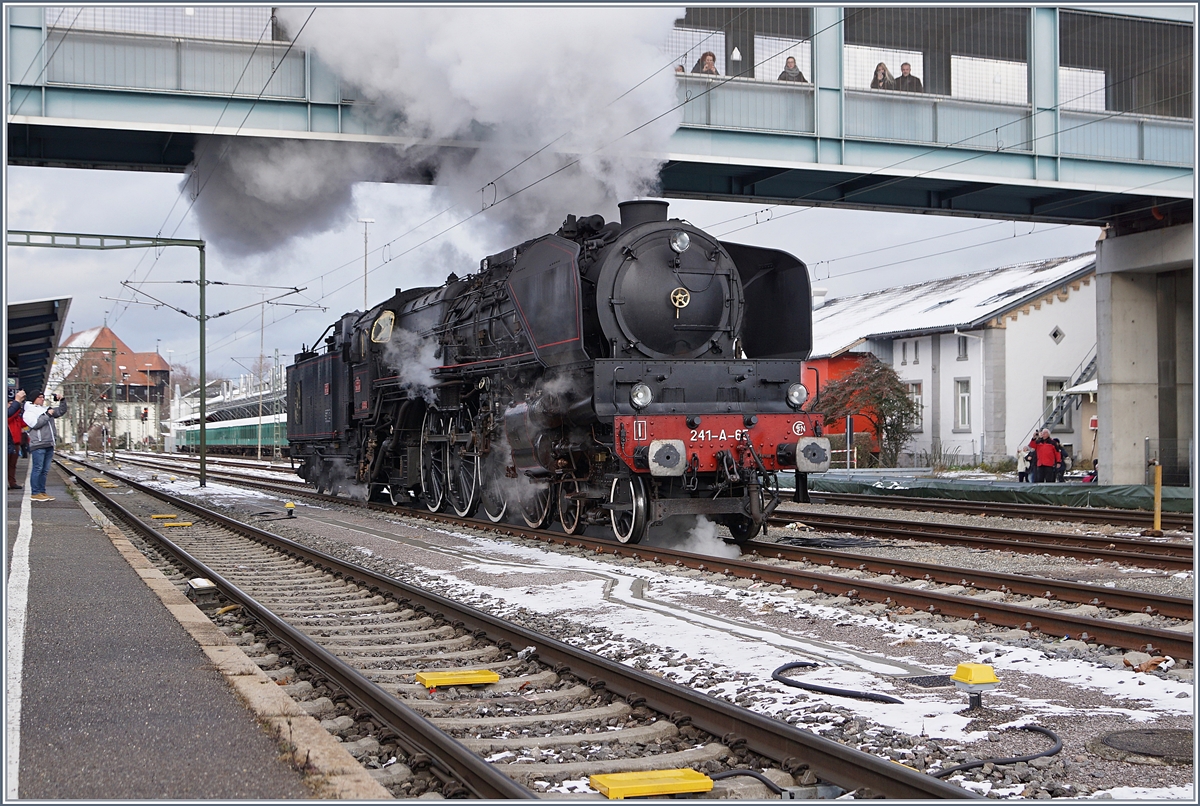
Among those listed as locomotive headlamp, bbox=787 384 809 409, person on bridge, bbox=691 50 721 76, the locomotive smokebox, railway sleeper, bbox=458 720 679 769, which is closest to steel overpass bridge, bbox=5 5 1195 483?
person on bridge, bbox=691 50 721 76

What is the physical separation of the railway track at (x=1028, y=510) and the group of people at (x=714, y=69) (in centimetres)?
706

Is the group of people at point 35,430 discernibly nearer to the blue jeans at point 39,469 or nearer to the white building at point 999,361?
the blue jeans at point 39,469

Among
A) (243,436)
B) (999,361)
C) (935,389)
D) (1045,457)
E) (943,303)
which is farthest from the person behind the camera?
(243,436)

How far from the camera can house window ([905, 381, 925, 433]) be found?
105ft

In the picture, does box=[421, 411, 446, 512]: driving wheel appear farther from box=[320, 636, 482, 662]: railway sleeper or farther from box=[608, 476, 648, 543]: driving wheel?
box=[320, 636, 482, 662]: railway sleeper

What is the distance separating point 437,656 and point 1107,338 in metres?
19.0

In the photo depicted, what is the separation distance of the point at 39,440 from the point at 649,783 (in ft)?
55.2

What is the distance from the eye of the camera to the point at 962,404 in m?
A: 33.4

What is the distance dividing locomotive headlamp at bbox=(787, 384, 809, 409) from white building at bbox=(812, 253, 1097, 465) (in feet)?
73.8

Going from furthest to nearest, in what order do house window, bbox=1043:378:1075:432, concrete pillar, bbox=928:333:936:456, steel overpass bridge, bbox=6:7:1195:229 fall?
concrete pillar, bbox=928:333:936:456, house window, bbox=1043:378:1075:432, steel overpass bridge, bbox=6:7:1195:229

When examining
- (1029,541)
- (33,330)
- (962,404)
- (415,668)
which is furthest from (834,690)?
(962,404)

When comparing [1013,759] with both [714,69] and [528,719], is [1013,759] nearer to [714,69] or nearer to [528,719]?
[528,719]

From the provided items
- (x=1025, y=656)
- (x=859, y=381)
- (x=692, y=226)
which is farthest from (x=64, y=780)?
(x=859, y=381)

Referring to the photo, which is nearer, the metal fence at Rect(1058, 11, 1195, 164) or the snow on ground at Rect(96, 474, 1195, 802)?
the snow on ground at Rect(96, 474, 1195, 802)
